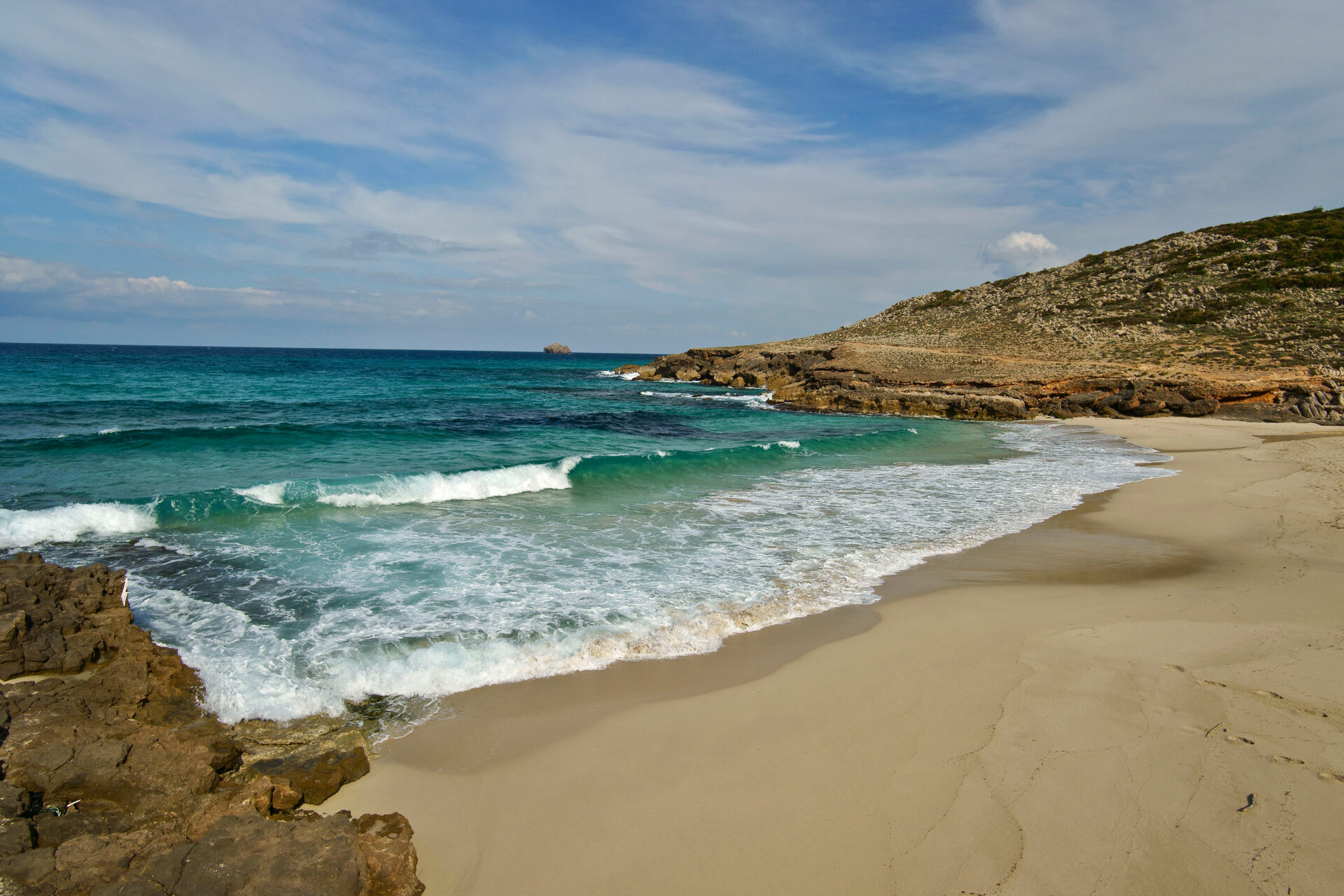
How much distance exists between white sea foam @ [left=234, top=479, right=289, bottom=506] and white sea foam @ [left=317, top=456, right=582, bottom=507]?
2.09 ft

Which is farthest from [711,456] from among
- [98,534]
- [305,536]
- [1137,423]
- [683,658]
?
[1137,423]

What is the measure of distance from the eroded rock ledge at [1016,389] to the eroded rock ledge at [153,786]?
1062 inches

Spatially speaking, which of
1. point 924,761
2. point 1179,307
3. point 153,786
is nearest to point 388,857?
point 153,786

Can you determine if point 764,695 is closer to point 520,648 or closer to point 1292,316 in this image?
point 520,648

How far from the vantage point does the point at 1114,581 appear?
745cm

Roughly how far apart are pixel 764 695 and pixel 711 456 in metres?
11.5

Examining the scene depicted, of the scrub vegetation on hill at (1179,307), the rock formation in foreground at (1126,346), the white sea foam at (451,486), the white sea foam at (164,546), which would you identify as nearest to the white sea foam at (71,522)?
the white sea foam at (164,546)

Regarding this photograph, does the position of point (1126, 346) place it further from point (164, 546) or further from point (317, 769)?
point (164, 546)

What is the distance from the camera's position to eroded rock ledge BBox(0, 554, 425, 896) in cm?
282

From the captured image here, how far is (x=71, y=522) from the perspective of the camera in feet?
29.5

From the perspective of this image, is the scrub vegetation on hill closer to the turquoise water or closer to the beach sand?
the turquoise water

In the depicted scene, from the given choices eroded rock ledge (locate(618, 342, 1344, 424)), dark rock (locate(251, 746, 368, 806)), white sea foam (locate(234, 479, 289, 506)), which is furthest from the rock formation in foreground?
dark rock (locate(251, 746, 368, 806))

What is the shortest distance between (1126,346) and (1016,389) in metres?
9.93

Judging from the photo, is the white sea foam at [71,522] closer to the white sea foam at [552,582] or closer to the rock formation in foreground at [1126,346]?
the white sea foam at [552,582]
